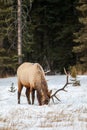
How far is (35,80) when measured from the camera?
15.3 m

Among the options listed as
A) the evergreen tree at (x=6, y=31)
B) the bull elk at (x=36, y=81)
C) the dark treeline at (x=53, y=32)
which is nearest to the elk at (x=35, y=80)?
the bull elk at (x=36, y=81)

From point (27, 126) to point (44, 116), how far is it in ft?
5.64

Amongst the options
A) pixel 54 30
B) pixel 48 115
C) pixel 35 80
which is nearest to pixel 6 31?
pixel 54 30

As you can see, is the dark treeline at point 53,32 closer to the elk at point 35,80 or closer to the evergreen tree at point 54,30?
the evergreen tree at point 54,30

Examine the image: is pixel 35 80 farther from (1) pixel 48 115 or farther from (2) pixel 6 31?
(2) pixel 6 31

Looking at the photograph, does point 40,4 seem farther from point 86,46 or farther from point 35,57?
point 86,46

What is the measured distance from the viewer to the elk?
14.8m

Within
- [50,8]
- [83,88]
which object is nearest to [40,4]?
[50,8]

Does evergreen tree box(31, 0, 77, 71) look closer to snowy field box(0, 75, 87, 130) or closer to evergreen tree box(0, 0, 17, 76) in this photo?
evergreen tree box(0, 0, 17, 76)

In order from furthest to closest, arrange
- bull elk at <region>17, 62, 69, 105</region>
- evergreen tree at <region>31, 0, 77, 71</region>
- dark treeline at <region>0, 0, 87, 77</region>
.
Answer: evergreen tree at <region>31, 0, 77, 71</region> < dark treeline at <region>0, 0, 87, 77</region> < bull elk at <region>17, 62, 69, 105</region>

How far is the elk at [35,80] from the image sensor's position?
1478 centimetres

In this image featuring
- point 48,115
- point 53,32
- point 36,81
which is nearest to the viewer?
point 48,115

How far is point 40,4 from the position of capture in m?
34.3

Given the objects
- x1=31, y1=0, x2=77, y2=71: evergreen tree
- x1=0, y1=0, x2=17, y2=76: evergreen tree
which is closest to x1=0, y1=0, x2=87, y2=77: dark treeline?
x1=31, y1=0, x2=77, y2=71: evergreen tree
